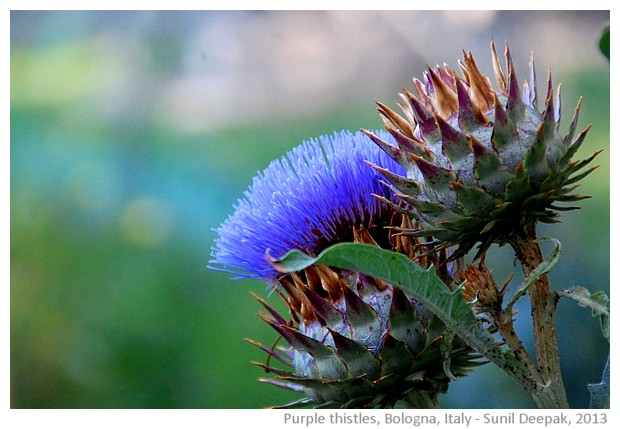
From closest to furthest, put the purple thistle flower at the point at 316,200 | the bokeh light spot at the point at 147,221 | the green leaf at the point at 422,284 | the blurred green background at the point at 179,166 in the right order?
1. the green leaf at the point at 422,284
2. the purple thistle flower at the point at 316,200
3. the blurred green background at the point at 179,166
4. the bokeh light spot at the point at 147,221

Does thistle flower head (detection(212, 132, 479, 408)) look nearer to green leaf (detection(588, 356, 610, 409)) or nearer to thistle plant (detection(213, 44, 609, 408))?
thistle plant (detection(213, 44, 609, 408))

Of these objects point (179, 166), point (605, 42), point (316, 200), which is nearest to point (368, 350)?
point (316, 200)

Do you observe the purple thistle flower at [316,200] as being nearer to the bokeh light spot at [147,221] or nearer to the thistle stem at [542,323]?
the thistle stem at [542,323]

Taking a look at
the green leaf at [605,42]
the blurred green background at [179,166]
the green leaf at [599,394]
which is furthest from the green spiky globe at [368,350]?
the blurred green background at [179,166]

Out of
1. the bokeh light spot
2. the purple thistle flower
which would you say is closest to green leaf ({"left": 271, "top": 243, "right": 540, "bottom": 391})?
the purple thistle flower
